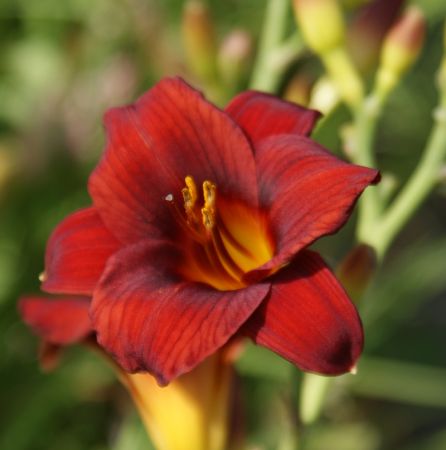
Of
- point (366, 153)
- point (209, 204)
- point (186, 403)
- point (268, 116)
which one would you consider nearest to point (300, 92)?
point (366, 153)

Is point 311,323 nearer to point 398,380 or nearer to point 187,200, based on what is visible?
point 187,200

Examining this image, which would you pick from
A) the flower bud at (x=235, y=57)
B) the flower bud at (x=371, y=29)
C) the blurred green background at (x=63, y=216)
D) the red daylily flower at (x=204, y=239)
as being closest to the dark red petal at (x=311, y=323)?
the red daylily flower at (x=204, y=239)

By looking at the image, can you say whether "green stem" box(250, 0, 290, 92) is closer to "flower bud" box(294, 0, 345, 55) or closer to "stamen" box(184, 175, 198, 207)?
"flower bud" box(294, 0, 345, 55)

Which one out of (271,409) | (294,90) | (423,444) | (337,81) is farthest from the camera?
(423,444)

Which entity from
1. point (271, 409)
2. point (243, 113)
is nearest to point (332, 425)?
point (271, 409)

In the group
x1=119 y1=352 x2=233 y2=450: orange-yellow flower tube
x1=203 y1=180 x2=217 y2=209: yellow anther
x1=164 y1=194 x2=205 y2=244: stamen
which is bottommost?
x1=119 y1=352 x2=233 y2=450: orange-yellow flower tube

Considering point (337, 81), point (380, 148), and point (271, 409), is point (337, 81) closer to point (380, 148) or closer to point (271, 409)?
point (271, 409)

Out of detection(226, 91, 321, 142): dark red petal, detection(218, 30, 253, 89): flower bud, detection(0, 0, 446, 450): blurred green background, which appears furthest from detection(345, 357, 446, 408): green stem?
detection(226, 91, 321, 142): dark red petal
